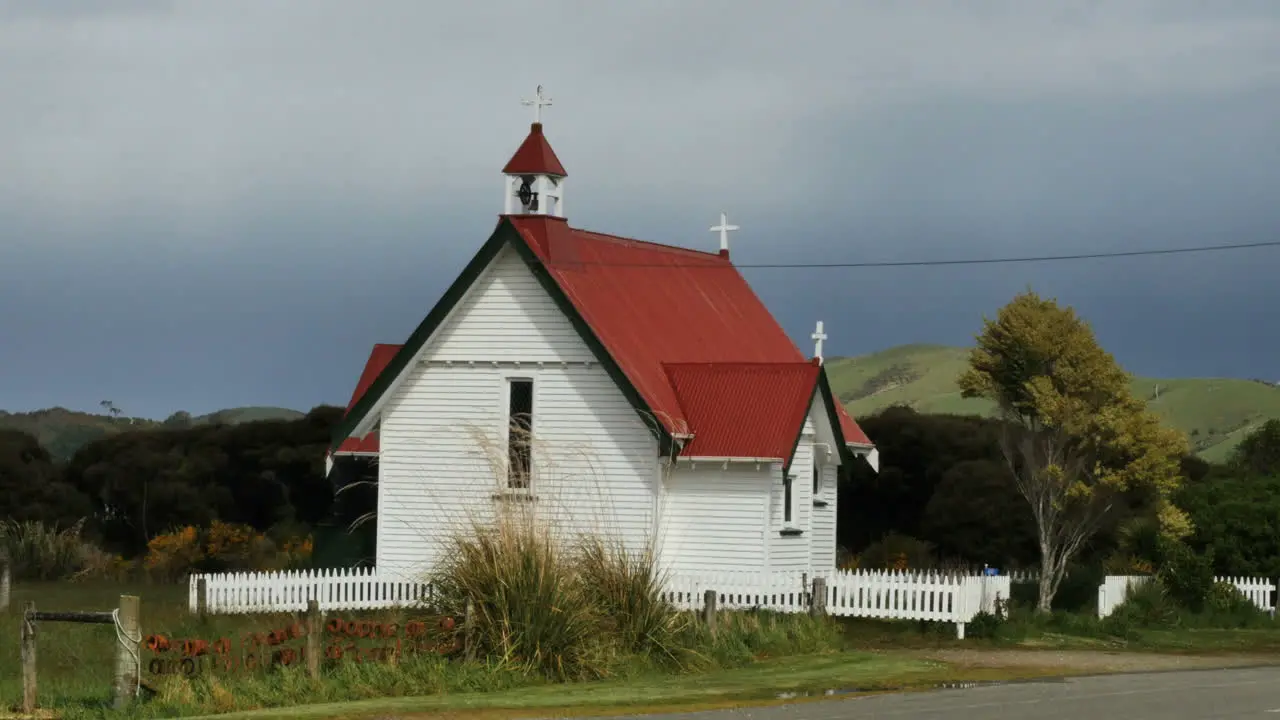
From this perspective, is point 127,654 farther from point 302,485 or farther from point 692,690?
point 302,485

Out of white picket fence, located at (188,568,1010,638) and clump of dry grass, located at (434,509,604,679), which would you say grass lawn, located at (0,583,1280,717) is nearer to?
white picket fence, located at (188,568,1010,638)

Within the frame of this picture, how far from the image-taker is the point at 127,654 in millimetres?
19891

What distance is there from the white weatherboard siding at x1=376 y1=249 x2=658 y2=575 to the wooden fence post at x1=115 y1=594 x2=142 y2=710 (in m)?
12.6

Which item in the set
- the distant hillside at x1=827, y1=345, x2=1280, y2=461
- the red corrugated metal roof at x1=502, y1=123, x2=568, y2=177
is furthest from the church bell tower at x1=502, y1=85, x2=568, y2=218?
the distant hillside at x1=827, y1=345, x2=1280, y2=461

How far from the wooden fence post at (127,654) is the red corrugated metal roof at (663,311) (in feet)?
44.3

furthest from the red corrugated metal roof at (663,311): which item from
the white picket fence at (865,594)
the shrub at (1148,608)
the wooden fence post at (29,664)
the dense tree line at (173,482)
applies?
the dense tree line at (173,482)

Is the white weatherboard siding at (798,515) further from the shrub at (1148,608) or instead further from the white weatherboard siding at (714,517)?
the shrub at (1148,608)

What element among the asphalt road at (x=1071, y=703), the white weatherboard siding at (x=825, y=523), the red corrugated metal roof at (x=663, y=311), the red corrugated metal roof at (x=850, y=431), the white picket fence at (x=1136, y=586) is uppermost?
the red corrugated metal roof at (x=663, y=311)

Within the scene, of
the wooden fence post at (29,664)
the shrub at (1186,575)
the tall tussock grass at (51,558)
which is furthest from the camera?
the tall tussock grass at (51,558)

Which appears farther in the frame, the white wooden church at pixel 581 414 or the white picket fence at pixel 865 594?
the white wooden church at pixel 581 414

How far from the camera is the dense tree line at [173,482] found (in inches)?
2167

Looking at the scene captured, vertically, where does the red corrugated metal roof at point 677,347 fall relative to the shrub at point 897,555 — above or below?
above

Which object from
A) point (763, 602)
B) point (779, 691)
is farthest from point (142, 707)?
point (763, 602)

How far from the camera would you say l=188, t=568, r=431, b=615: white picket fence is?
30859 mm
